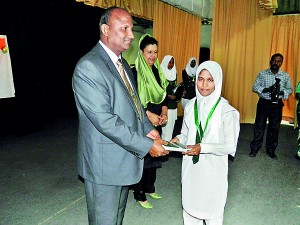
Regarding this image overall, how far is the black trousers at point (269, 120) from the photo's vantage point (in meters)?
4.36

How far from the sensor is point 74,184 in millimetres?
3469

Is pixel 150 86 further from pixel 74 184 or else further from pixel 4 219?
pixel 4 219

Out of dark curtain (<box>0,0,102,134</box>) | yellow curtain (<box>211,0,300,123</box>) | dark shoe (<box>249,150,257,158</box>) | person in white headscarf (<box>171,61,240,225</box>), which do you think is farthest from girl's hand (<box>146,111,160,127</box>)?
yellow curtain (<box>211,0,300,123</box>)

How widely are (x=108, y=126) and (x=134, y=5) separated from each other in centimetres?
519

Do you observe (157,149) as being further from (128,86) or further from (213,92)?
(213,92)

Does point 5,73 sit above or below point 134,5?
below

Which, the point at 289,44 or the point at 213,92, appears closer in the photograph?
the point at 213,92

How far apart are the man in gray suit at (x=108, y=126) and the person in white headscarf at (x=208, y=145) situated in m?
0.33

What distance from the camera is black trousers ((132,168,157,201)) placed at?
2961 millimetres

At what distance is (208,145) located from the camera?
5.74 ft

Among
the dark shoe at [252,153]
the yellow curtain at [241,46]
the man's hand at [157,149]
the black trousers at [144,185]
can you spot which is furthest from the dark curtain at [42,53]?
the man's hand at [157,149]

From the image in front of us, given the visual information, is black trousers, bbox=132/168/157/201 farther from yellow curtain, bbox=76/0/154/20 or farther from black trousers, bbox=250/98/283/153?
yellow curtain, bbox=76/0/154/20

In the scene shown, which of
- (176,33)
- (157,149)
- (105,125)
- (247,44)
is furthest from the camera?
(176,33)

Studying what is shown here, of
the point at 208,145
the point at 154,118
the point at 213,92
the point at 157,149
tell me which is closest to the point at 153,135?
the point at 157,149
